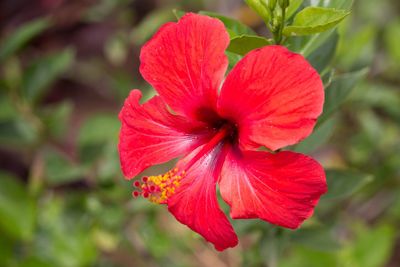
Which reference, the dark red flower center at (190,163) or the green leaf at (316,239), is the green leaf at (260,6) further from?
the green leaf at (316,239)

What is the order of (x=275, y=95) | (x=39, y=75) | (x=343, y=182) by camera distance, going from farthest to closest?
(x=39, y=75), (x=343, y=182), (x=275, y=95)

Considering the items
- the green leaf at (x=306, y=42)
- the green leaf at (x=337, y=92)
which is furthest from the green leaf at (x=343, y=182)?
the green leaf at (x=306, y=42)

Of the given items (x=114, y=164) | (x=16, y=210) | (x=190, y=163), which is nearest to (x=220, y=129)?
(x=190, y=163)

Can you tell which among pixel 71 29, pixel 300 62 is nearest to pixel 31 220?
pixel 71 29

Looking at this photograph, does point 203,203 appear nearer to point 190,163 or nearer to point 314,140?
point 190,163

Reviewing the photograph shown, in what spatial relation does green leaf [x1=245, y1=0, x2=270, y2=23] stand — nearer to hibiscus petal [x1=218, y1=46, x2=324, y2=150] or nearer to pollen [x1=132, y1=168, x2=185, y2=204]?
hibiscus petal [x1=218, y1=46, x2=324, y2=150]

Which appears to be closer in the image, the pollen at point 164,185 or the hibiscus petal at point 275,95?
the hibiscus petal at point 275,95
